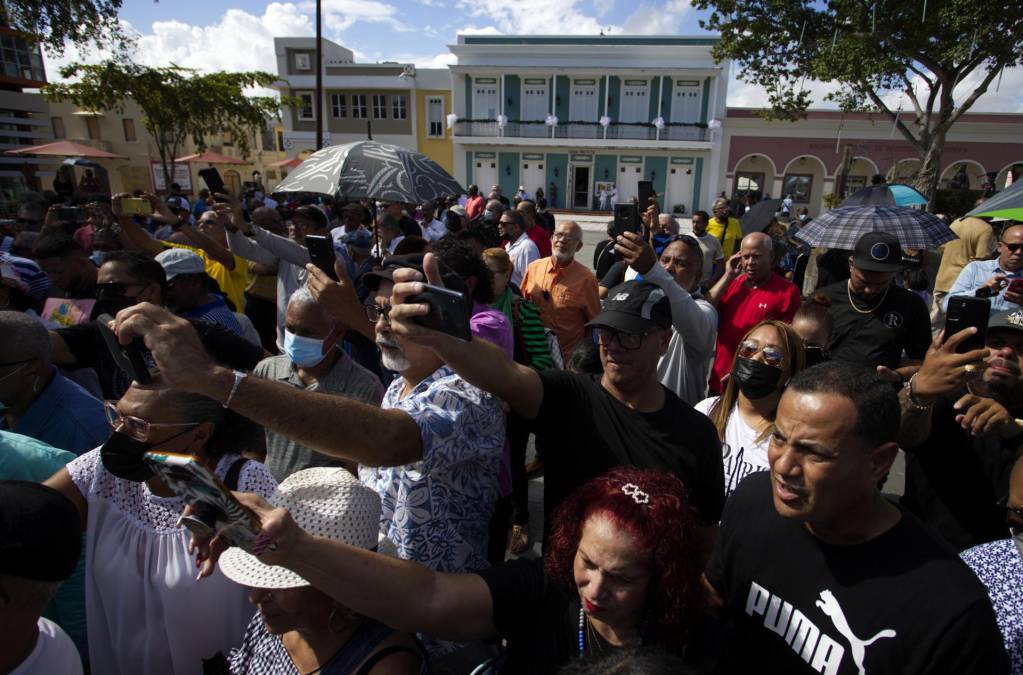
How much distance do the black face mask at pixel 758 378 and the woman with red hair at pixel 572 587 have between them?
3.39 ft

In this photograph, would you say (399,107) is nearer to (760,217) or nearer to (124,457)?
(760,217)

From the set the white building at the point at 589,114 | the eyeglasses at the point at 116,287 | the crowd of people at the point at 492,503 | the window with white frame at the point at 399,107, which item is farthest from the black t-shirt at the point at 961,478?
the window with white frame at the point at 399,107

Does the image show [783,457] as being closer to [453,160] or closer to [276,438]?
[276,438]

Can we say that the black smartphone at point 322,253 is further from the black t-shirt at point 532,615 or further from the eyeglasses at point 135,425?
the black t-shirt at point 532,615

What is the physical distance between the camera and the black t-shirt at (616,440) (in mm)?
1929

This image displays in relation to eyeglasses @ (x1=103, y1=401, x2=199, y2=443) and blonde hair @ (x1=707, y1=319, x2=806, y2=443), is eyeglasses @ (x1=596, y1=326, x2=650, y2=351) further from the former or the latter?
eyeglasses @ (x1=103, y1=401, x2=199, y2=443)

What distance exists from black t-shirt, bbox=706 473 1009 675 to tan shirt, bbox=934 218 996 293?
5.62 metres

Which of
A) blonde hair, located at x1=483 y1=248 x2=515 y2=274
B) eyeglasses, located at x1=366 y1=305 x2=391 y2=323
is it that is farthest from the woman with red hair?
blonde hair, located at x1=483 y1=248 x2=515 y2=274

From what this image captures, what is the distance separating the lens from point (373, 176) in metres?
4.42

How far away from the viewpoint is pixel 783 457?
4.89 ft

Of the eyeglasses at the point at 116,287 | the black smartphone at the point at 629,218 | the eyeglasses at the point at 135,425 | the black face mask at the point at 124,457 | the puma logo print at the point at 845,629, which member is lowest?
the puma logo print at the point at 845,629

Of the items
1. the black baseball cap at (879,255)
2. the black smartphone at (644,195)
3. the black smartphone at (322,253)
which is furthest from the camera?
the black baseball cap at (879,255)

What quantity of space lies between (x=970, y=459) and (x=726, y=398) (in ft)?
2.97

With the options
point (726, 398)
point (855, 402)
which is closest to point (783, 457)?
point (855, 402)
